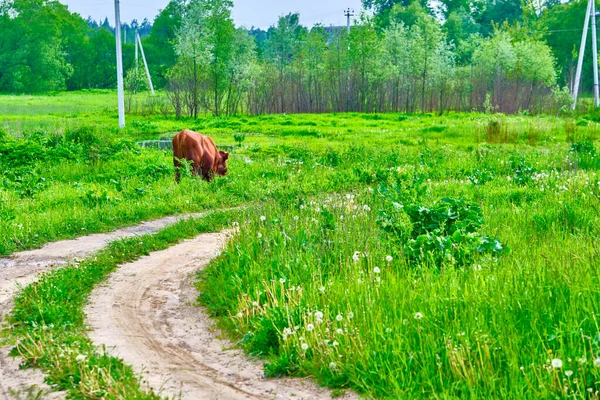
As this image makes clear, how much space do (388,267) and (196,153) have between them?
9.51 meters

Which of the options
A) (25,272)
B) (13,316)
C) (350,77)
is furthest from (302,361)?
(350,77)

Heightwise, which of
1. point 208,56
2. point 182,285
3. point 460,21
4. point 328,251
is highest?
point 460,21

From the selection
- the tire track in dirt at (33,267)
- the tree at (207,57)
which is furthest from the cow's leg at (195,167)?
the tree at (207,57)

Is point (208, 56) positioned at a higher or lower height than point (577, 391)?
higher

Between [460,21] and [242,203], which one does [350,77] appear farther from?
[460,21]

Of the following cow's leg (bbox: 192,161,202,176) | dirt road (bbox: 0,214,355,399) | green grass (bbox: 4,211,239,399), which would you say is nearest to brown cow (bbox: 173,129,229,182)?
cow's leg (bbox: 192,161,202,176)

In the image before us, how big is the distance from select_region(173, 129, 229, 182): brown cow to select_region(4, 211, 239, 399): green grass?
578 cm

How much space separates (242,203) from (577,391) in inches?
377

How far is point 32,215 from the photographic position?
471 inches

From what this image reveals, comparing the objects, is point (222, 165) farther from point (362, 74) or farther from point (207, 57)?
point (207, 57)

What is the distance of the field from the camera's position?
4926 millimetres

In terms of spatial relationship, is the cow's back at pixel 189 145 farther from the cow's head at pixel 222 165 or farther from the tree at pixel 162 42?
the tree at pixel 162 42

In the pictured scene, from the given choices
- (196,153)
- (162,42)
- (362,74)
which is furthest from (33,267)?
(162,42)

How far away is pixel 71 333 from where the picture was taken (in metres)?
6.34
